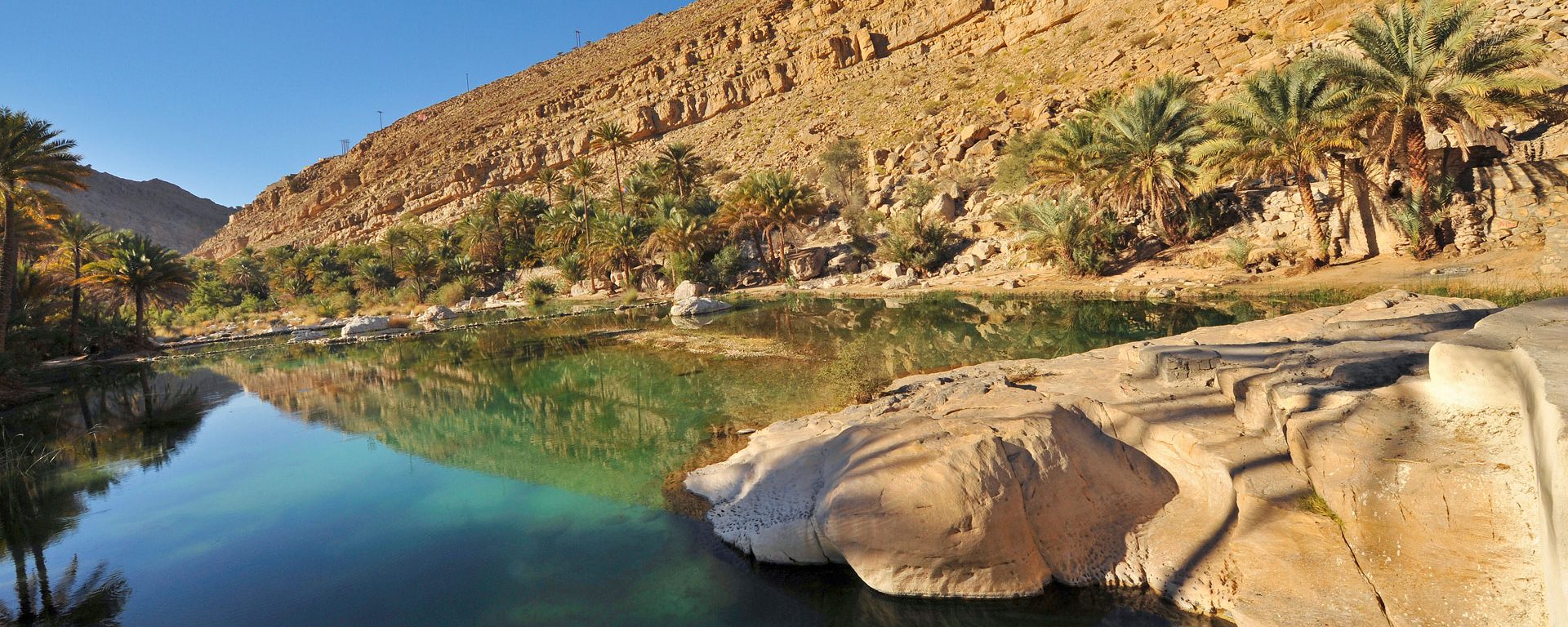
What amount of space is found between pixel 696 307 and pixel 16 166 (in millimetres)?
18598

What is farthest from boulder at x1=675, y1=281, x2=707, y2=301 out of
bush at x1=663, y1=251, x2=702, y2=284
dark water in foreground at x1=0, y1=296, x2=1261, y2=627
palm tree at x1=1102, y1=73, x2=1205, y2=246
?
palm tree at x1=1102, y1=73, x2=1205, y2=246

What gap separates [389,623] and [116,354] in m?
28.6

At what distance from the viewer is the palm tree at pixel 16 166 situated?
14914mm

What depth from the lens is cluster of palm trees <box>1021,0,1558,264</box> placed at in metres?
11.3

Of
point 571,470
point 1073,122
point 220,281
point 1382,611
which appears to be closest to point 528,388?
point 571,470

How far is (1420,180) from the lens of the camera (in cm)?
1223

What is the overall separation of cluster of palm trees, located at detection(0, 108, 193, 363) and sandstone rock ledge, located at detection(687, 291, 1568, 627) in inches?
818

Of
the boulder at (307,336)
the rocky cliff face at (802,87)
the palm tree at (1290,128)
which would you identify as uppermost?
the rocky cliff face at (802,87)

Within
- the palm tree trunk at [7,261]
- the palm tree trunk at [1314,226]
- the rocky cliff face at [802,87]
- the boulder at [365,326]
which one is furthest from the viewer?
the rocky cliff face at [802,87]

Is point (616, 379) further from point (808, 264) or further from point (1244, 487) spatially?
point (808, 264)

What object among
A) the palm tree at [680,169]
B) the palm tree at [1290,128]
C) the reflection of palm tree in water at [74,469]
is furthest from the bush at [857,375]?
the palm tree at [680,169]

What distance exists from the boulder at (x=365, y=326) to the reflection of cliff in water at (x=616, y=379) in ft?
13.3

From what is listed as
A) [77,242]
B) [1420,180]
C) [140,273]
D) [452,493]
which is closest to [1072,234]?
[1420,180]

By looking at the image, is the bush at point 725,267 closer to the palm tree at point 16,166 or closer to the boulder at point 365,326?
the boulder at point 365,326
